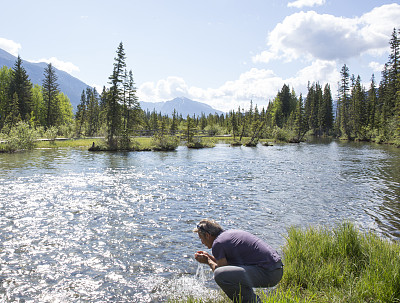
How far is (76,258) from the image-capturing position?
8898 mm

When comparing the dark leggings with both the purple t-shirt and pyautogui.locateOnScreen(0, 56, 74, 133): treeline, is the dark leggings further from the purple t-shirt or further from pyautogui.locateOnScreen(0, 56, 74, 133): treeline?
pyautogui.locateOnScreen(0, 56, 74, 133): treeline

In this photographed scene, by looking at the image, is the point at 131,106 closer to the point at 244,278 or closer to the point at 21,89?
the point at 21,89

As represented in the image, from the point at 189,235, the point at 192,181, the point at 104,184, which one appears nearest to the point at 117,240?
the point at 189,235

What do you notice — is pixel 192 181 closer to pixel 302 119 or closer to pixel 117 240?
pixel 117 240

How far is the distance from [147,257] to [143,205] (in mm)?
6548

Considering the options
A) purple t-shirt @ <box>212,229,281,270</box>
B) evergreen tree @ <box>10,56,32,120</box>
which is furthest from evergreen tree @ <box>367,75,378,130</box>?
evergreen tree @ <box>10,56,32,120</box>

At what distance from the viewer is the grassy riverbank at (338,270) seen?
16.3 ft

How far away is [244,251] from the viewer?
4789 mm

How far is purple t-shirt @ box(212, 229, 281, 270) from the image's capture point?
15.6 feet

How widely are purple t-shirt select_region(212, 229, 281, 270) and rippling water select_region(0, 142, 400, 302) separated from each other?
8.41ft

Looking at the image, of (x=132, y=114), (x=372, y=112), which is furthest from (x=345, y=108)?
(x=132, y=114)

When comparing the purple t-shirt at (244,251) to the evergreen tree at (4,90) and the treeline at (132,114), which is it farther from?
the evergreen tree at (4,90)

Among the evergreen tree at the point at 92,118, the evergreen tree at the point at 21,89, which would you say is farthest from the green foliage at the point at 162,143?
the evergreen tree at the point at 21,89

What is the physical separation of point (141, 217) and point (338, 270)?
30.8ft
